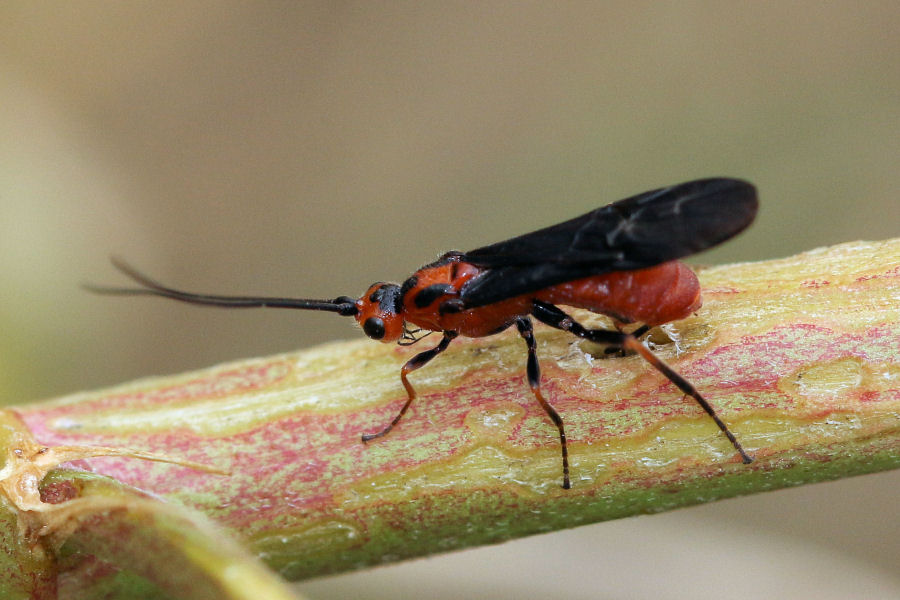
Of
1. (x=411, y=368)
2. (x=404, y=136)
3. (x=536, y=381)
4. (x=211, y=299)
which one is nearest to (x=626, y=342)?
(x=536, y=381)

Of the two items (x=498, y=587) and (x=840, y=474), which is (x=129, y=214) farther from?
(x=840, y=474)

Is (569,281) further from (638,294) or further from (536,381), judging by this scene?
(536,381)

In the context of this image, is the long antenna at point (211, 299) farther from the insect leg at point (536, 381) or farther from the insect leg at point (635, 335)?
the insect leg at point (635, 335)

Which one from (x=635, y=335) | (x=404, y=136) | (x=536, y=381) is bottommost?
(x=536, y=381)

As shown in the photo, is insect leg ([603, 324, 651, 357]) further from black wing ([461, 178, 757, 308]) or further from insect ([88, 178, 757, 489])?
A: black wing ([461, 178, 757, 308])

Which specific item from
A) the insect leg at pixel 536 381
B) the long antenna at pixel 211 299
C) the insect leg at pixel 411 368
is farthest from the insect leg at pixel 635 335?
the long antenna at pixel 211 299

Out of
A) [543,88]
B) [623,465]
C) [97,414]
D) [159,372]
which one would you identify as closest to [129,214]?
[159,372]
